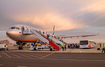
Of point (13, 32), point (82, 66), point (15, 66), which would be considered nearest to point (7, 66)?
point (15, 66)

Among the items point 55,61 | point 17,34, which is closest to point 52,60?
point 55,61

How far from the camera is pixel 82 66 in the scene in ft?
29.4

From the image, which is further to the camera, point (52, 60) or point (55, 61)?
point (52, 60)

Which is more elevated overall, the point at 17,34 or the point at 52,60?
the point at 17,34

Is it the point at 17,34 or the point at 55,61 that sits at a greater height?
the point at 17,34

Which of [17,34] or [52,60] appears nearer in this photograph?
[52,60]

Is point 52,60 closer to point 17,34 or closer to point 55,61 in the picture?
point 55,61

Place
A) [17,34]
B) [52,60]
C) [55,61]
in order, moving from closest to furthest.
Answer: [55,61], [52,60], [17,34]

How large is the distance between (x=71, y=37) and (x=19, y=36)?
23543 mm

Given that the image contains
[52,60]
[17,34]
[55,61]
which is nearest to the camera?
[55,61]

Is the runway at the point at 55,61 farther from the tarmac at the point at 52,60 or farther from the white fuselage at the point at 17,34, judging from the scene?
the white fuselage at the point at 17,34

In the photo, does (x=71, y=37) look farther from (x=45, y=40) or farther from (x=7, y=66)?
(x=7, y=66)

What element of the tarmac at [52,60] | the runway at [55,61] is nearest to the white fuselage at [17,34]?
the tarmac at [52,60]

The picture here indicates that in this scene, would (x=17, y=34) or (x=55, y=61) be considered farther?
(x=17, y=34)
